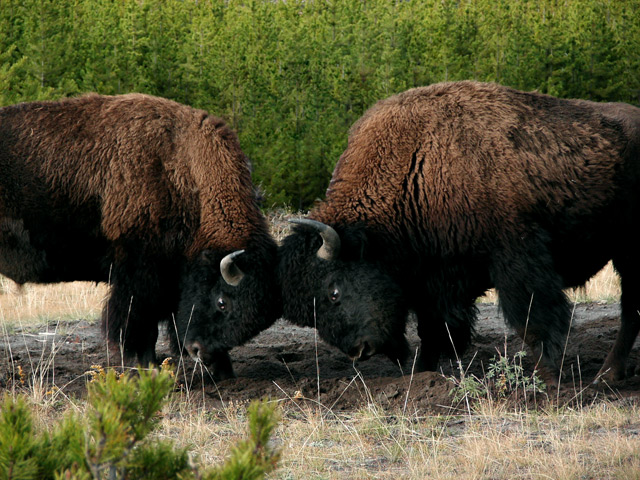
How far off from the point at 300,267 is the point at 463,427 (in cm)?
206

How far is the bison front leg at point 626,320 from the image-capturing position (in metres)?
6.73

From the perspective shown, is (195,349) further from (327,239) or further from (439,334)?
(439,334)

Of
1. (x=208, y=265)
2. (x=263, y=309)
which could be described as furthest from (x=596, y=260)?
(x=208, y=265)

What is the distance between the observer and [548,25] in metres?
25.8

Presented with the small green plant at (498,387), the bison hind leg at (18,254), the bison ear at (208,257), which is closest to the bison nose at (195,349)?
the bison ear at (208,257)

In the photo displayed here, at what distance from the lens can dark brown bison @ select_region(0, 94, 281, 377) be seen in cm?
694

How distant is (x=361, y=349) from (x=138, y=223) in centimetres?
220

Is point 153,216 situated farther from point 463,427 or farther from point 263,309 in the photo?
point 463,427

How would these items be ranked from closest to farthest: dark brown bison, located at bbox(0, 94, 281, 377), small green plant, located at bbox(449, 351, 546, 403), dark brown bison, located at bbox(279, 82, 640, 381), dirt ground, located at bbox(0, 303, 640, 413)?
small green plant, located at bbox(449, 351, 546, 403) → dirt ground, located at bbox(0, 303, 640, 413) → dark brown bison, located at bbox(279, 82, 640, 381) → dark brown bison, located at bbox(0, 94, 281, 377)

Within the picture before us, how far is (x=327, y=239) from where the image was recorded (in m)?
6.55

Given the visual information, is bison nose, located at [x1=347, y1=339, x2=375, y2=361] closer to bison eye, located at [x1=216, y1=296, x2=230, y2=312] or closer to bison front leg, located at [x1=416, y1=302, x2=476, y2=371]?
bison front leg, located at [x1=416, y1=302, x2=476, y2=371]

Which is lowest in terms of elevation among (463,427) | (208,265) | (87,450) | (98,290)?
(98,290)

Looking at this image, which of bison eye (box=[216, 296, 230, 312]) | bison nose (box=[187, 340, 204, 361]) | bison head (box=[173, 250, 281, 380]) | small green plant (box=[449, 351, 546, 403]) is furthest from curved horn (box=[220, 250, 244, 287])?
small green plant (box=[449, 351, 546, 403])

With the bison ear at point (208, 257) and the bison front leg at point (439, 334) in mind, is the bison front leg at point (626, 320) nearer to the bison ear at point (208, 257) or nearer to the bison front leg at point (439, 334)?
the bison front leg at point (439, 334)
